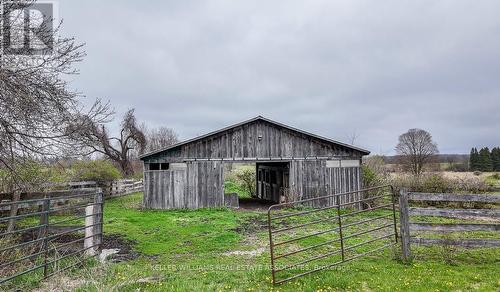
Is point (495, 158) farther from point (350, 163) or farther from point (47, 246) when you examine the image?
point (47, 246)

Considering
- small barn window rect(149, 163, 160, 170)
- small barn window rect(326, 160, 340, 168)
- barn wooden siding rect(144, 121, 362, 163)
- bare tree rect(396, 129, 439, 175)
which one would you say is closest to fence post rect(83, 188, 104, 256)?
barn wooden siding rect(144, 121, 362, 163)

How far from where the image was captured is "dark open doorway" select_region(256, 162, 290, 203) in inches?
805

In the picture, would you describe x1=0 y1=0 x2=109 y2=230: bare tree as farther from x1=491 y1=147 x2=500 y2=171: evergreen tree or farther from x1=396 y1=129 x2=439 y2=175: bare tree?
x1=491 y1=147 x2=500 y2=171: evergreen tree

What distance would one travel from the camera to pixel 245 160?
17.9m

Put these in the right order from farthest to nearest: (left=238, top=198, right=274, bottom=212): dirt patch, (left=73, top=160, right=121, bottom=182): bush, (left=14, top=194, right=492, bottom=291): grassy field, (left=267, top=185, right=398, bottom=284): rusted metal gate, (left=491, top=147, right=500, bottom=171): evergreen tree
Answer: (left=491, top=147, right=500, bottom=171): evergreen tree → (left=73, top=160, right=121, bottom=182): bush → (left=238, top=198, right=274, bottom=212): dirt patch → (left=267, top=185, right=398, bottom=284): rusted metal gate → (left=14, top=194, right=492, bottom=291): grassy field

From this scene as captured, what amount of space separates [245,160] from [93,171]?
36.4 ft

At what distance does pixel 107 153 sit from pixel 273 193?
18.8 meters

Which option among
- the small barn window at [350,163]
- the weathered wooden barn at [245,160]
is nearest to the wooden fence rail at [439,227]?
the weathered wooden barn at [245,160]

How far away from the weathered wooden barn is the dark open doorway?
124 centimetres

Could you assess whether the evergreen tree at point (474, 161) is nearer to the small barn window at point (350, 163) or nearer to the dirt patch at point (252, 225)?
the small barn window at point (350, 163)

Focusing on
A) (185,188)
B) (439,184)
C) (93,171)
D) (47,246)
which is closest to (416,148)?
(439,184)

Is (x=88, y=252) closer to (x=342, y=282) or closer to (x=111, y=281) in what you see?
(x=111, y=281)

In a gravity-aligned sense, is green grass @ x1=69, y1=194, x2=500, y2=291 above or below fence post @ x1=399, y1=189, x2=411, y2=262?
below

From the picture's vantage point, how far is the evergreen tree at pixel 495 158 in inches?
2018
